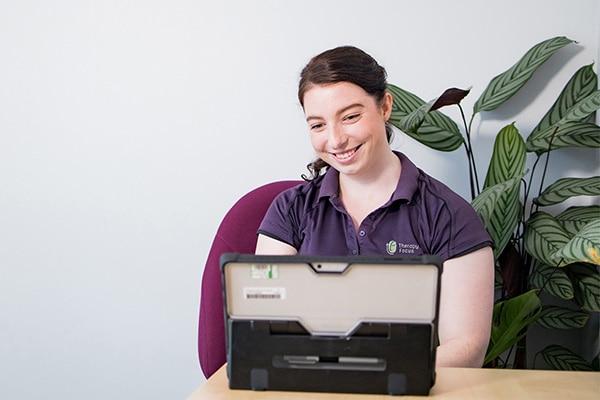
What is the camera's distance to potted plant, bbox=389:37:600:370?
1.96m

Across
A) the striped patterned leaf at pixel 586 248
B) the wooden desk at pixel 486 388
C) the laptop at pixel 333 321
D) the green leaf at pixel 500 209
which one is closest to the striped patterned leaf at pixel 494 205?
the green leaf at pixel 500 209

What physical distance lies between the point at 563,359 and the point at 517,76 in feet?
2.83

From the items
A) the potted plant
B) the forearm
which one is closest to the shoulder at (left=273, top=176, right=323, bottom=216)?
the potted plant

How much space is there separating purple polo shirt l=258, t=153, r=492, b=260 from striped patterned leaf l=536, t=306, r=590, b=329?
2.25 feet

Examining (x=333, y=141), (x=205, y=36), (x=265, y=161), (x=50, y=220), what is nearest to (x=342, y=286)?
(x=333, y=141)

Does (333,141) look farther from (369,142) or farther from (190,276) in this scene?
(190,276)

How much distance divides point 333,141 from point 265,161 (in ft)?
2.88

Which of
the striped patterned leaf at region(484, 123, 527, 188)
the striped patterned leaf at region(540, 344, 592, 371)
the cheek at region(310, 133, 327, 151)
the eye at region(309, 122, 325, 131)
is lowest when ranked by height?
the striped patterned leaf at region(540, 344, 592, 371)

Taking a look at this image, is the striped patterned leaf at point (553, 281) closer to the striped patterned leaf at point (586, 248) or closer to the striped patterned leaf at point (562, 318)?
the striped patterned leaf at point (562, 318)

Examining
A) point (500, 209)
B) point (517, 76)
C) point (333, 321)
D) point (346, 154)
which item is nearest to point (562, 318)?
point (500, 209)

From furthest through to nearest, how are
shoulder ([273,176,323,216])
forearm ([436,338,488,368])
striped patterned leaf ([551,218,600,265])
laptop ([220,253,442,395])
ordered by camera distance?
1. shoulder ([273,176,323,216])
2. striped patterned leaf ([551,218,600,265])
3. forearm ([436,338,488,368])
4. laptop ([220,253,442,395])

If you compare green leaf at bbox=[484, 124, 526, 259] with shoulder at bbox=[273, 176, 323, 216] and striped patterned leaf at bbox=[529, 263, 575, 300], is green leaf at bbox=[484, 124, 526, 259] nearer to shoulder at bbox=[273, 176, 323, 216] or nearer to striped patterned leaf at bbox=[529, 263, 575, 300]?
striped patterned leaf at bbox=[529, 263, 575, 300]

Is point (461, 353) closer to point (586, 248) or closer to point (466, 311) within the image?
point (466, 311)

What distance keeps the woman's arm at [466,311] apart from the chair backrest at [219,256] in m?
0.53
